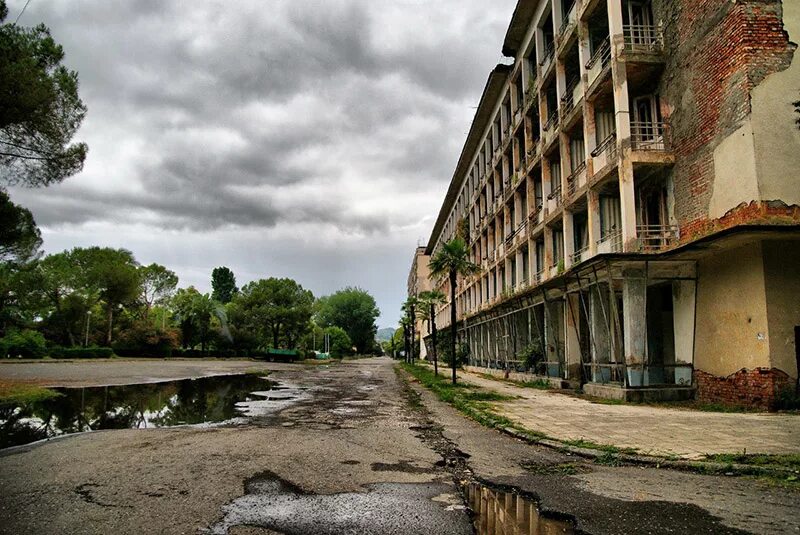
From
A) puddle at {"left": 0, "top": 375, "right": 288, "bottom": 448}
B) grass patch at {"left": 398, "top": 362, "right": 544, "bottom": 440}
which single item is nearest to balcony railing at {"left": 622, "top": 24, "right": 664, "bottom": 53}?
grass patch at {"left": 398, "top": 362, "right": 544, "bottom": 440}

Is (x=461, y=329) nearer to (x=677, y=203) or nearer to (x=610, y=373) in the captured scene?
(x=610, y=373)

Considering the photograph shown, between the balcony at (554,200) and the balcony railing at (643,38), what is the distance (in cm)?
676

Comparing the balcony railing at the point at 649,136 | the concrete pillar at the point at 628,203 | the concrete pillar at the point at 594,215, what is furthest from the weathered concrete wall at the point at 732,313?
the concrete pillar at the point at 594,215

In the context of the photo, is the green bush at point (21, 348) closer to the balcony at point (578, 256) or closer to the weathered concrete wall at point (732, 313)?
the balcony at point (578, 256)

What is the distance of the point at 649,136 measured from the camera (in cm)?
1638

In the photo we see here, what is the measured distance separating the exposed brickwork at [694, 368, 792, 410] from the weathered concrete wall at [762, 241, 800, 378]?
10.5 inches

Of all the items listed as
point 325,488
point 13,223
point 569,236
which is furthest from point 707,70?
point 13,223

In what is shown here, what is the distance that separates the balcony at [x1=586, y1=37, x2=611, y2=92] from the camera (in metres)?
16.9

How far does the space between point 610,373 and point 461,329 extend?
2866cm

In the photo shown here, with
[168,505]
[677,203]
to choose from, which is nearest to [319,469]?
[168,505]

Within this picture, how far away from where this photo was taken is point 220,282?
118438 millimetres

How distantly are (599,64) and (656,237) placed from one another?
674 centimetres

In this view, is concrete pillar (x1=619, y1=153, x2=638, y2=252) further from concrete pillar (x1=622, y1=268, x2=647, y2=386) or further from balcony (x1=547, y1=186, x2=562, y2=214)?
balcony (x1=547, y1=186, x2=562, y2=214)

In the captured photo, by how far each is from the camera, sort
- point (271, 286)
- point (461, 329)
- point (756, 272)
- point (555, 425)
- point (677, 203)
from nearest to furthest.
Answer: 1. point (555, 425)
2. point (756, 272)
3. point (677, 203)
4. point (461, 329)
5. point (271, 286)
